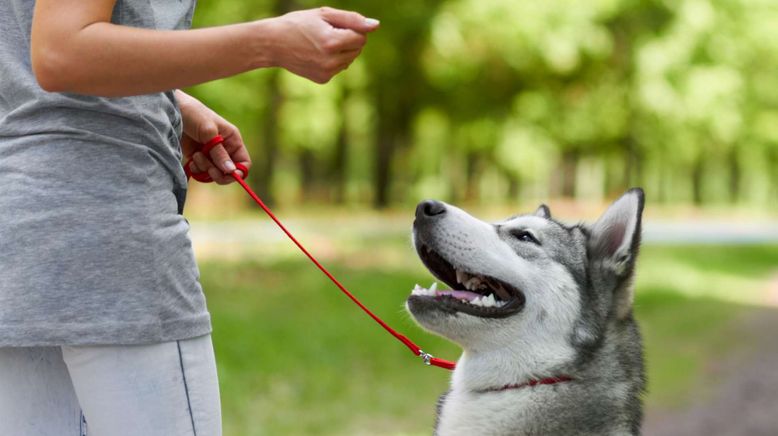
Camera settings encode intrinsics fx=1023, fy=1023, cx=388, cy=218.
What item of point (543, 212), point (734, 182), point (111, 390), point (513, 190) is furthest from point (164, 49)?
point (734, 182)

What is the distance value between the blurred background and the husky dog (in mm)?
1109

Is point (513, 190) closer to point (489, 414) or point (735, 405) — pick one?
point (735, 405)

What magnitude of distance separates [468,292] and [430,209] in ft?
1.14

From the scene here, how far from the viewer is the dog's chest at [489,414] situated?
352 cm

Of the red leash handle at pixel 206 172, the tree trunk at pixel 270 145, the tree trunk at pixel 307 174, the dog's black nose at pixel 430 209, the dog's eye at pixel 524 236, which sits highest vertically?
the red leash handle at pixel 206 172

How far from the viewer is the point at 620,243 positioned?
12.6ft

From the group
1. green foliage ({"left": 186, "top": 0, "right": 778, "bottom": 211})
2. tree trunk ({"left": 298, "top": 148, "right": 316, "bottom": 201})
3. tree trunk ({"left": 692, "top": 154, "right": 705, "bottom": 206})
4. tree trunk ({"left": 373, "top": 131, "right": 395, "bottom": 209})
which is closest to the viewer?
green foliage ({"left": 186, "top": 0, "right": 778, "bottom": 211})

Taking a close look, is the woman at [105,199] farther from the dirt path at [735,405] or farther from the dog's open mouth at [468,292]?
the dirt path at [735,405]

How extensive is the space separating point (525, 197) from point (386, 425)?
35012 millimetres

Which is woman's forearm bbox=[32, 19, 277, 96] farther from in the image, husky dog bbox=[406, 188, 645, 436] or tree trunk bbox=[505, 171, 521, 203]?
tree trunk bbox=[505, 171, 521, 203]

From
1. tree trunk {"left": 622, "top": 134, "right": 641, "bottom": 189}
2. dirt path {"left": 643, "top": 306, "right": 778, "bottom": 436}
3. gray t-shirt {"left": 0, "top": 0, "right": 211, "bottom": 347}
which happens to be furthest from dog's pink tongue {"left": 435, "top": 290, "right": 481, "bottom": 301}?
tree trunk {"left": 622, "top": 134, "right": 641, "bottom": 189}

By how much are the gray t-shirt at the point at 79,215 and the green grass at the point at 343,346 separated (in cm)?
532

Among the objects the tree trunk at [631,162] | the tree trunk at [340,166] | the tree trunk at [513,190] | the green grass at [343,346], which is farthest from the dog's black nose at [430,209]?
the tree trunk at [513,190]

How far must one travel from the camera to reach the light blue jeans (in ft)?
7.63
